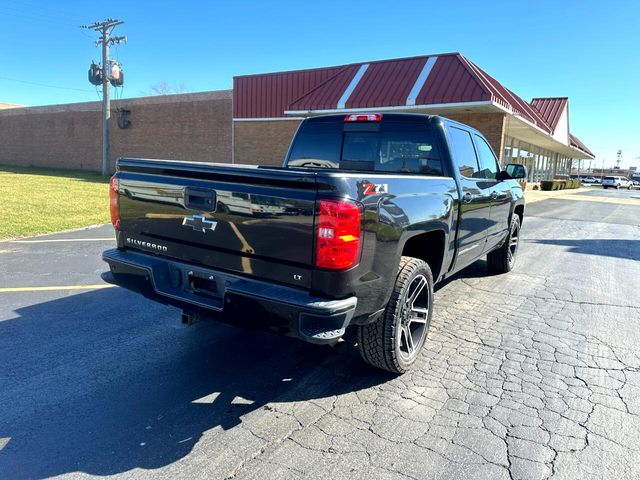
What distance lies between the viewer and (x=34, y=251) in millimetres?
7340

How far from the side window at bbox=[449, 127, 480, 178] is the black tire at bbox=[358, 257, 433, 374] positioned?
1421 mm

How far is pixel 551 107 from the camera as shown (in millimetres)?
33875

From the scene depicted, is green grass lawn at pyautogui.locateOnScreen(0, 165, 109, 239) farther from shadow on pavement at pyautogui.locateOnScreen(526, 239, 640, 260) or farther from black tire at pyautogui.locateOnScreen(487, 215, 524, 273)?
shadow on pavement at pyautogui.locateOnScreen(526, 239, 640, 260)

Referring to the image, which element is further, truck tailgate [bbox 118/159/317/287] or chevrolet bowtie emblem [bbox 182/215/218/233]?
chevrolet bowtie emblem [bbox 182/215/218/233]

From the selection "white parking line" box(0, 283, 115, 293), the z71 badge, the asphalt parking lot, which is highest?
the z71 badge

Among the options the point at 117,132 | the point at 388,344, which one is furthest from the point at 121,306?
the point at 117,132

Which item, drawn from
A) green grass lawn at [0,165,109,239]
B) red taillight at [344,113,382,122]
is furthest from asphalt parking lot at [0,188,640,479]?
green grass lawn at [0,165,109,239]

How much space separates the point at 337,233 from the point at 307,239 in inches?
7.4

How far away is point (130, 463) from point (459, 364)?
2.56 meters

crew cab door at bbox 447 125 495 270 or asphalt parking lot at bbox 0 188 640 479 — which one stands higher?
crew cab door at bbox 447 125 495 270

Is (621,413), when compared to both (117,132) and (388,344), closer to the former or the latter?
(388,344)

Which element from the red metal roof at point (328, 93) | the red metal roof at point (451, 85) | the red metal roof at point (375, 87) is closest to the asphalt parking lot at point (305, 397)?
the red metal roof at point (451, 85)

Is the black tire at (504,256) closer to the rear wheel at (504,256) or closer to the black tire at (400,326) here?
the rear wheel at (504,256)

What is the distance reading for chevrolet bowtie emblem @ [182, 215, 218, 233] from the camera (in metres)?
3.00
